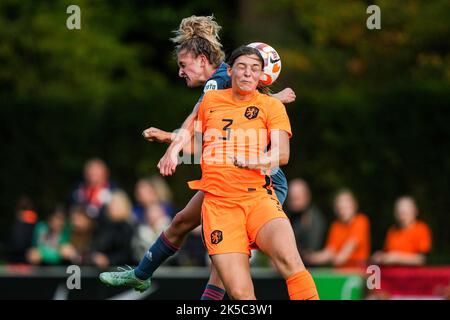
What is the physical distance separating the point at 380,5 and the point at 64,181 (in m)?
6.20

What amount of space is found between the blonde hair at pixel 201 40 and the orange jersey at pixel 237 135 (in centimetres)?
62

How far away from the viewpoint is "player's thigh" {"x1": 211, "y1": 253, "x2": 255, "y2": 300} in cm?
774

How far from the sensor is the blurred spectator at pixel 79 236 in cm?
1480

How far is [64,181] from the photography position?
1906cm

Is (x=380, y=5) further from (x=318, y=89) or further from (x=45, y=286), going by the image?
(x=45, y=286)

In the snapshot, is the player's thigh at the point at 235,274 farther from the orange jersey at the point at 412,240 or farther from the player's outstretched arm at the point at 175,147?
the orange jersey at the point at 412,240

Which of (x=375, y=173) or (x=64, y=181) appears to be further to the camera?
(x=64, y=181)

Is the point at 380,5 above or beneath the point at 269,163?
above

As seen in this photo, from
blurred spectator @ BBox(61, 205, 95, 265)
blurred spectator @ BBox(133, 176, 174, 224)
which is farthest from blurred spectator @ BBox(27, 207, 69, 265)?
blurred spectator @ BBox(133, 176, 174, 224)

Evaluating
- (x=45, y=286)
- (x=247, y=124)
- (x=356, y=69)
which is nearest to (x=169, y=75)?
(x=356, y=69)

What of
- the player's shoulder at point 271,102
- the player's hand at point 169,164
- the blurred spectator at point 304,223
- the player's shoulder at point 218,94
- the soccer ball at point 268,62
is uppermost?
the blurred spectator at point 304,223

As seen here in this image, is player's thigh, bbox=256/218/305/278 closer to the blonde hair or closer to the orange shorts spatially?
the orange shorts

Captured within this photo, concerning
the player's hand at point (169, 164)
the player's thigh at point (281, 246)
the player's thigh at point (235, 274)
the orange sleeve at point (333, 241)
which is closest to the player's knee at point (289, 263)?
the player's thigh at point (281, 246)

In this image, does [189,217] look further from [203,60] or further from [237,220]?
[203,60]
